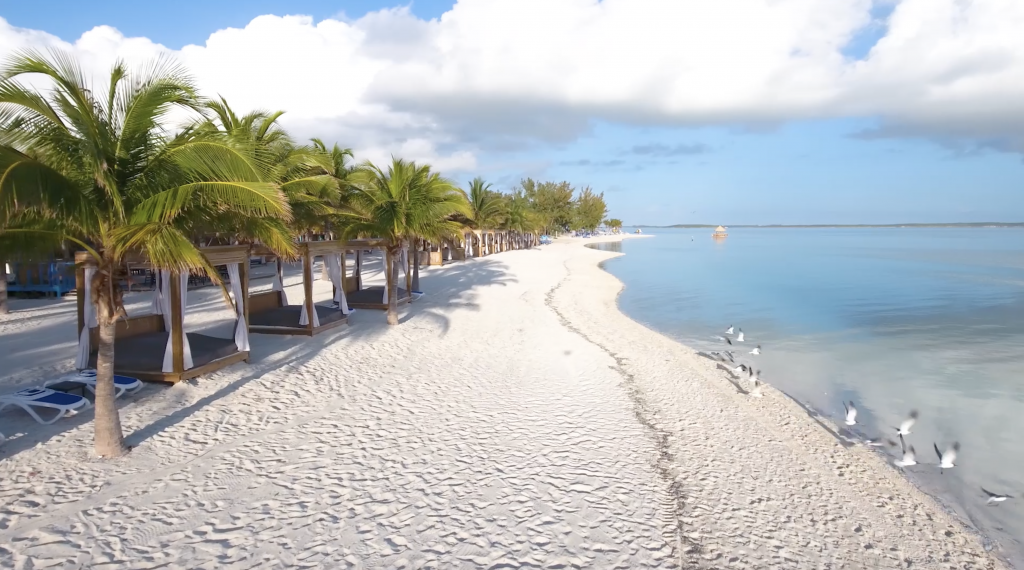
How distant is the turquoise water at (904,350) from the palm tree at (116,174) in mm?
8055

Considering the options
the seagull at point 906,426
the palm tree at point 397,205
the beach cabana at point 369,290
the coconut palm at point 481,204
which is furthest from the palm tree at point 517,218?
the seagull at point 906,426

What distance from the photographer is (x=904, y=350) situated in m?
13.5

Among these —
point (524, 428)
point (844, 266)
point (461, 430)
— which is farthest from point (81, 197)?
point (844, 266)

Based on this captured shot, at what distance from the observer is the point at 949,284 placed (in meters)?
28.2

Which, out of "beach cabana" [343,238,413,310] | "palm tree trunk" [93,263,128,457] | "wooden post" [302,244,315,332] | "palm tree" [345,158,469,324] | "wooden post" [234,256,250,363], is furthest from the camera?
"beach cabana" [343,238,413,310]

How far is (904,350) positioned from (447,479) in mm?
13269

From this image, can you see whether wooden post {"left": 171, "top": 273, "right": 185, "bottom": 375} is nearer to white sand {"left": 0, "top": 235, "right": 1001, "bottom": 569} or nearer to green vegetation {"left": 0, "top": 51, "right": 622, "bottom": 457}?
white sand {"left": 0, "top": 235, "right": 1001, "bottom": 569}

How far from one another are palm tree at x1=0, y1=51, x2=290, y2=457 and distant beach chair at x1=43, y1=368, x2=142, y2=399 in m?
1.84

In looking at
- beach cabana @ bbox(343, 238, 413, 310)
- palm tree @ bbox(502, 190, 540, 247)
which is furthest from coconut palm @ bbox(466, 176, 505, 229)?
beach cabana @ bbox(343, 238, 413, 310)

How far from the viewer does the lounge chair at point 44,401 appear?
228 inches

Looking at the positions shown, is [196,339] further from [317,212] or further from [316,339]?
[317,212]

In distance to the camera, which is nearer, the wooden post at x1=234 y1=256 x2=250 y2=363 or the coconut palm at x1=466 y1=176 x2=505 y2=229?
the wooden post at x1=234 y1=256 x2=250 y2=363

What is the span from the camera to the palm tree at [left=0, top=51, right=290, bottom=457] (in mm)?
4242

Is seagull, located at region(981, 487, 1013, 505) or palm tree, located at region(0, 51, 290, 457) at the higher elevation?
palm tree, located at region(0, 51, 290, 457)
